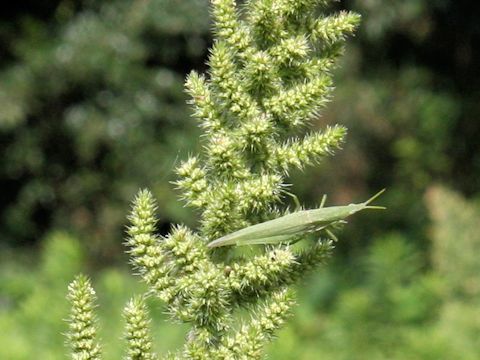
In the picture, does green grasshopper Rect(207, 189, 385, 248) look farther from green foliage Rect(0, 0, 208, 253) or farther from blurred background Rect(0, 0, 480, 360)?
green foliage Rect(0, 0, 208, 253)

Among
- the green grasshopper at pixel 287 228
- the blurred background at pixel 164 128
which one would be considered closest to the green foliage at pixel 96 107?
the blurred background at pixel 164 128

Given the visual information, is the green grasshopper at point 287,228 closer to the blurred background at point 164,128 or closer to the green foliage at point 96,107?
the blurred background at point 164,128

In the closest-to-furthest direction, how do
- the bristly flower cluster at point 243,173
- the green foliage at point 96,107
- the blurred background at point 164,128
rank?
the bristly flower cluster at point 243,173
the blurred background at point 164,128
the green foliage at point 96,107

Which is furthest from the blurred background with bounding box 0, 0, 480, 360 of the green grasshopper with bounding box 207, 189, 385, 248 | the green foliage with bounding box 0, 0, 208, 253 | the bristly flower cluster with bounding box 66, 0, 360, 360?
the bristly flower cluster with bounding box 66, 0, 360, 360

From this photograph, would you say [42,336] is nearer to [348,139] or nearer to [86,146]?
[86,146]

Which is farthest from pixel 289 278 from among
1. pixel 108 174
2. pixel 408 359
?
pixel 108 174
